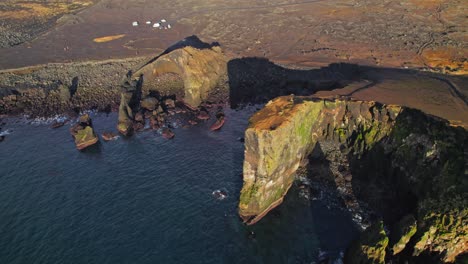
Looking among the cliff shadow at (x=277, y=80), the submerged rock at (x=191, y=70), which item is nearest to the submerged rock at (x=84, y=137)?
the submerged rock at (x=191, y=70)

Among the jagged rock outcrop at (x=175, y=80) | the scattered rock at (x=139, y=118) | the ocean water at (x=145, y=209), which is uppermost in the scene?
the jagged rock outcrop at (x=175, y=80)

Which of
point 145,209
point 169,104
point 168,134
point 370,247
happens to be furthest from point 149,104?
point 370,247

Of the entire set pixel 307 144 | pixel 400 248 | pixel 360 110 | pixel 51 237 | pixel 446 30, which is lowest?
pixel 51 237

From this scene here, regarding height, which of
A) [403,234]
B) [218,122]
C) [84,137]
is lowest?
[84,137]

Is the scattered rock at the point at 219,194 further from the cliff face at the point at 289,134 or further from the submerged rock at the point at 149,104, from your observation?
the submerged rock at the point at 149,104

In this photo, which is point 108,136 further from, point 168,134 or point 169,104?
point 169,104

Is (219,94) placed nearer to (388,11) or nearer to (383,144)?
(383,144)

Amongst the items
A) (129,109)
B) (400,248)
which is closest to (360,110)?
(400,248)
